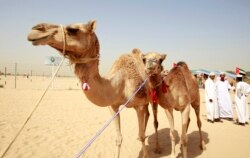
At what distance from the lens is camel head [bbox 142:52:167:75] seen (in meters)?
3.57

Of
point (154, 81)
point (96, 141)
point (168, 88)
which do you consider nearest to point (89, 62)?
point (154, 81)

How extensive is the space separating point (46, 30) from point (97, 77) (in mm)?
830

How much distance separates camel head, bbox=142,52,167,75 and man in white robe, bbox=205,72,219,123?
5.76 metres

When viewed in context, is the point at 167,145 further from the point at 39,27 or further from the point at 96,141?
the point at 39,27

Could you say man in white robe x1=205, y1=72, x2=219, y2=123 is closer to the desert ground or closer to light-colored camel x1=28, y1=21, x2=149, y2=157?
the desert ground

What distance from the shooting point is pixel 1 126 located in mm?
7121

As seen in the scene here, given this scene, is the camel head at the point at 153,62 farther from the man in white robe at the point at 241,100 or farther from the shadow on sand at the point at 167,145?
the man in white robe at the point at 241,100

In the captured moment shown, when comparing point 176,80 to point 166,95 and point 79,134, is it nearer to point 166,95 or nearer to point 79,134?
point 166,95

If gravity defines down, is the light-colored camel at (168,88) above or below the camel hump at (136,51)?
below

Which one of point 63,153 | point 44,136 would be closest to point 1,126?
point 44,136

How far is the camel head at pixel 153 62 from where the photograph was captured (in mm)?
3574

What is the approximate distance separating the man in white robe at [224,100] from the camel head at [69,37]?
8.25 meters

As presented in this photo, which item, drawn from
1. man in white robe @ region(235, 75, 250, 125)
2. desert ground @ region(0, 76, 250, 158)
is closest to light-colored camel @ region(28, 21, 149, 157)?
desert ground @ region(0, 76, 250, 158)

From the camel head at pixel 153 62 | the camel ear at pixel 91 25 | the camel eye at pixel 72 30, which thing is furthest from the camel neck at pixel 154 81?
the camel eye at pixel 72 30
